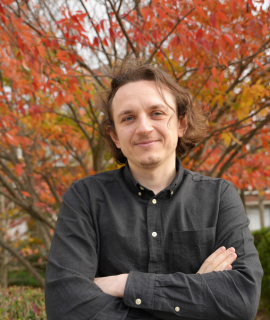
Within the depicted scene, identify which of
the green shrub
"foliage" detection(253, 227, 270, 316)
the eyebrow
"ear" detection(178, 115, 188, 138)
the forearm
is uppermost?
the eyebrow

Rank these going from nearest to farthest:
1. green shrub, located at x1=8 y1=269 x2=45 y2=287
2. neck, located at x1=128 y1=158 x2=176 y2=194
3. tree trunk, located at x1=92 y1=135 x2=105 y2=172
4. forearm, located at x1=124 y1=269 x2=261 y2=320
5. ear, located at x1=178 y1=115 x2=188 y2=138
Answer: forearm, located at x1=124 y1=269 x2=261 y2=320 → neck, located at x1=128 y1=158 x2=176 y2=194 → ear, located at x1=178 y1=115 x2=188 y2=138 → tree trunk, located at x1=92 y1=135 x2=105 y2=172 → green shrub, located at x1=8 y1=269 x2=45 y2=287

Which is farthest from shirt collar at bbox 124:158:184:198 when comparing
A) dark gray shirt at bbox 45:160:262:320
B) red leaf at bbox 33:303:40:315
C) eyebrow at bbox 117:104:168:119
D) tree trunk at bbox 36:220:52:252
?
tree trunk at bbox 36:220:52:252

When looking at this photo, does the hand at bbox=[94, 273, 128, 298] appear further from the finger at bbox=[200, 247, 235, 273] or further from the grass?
the grass

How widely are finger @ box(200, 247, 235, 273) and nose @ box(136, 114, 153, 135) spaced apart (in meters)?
0.85

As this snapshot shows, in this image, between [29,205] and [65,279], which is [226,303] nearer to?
[65,279]

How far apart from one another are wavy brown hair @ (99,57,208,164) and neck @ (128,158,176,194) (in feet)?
1.54

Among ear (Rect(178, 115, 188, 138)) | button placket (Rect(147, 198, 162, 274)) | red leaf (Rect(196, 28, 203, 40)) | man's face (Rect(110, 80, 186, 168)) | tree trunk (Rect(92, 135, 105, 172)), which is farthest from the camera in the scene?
tree trunk (Rect(92, 135, 105, 172))

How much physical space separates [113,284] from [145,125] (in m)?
0.95

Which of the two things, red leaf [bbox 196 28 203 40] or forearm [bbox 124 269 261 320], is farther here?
red leaf [bbox 196 28 203 40]

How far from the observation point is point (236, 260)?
5.91 ft

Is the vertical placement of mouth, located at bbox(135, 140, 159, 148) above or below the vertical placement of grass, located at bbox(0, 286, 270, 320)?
above

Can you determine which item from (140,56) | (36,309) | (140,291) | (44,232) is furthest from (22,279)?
(140,291)

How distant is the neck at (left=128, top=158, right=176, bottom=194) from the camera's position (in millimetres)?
2109

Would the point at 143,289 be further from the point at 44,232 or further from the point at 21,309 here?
the point at 44,232
